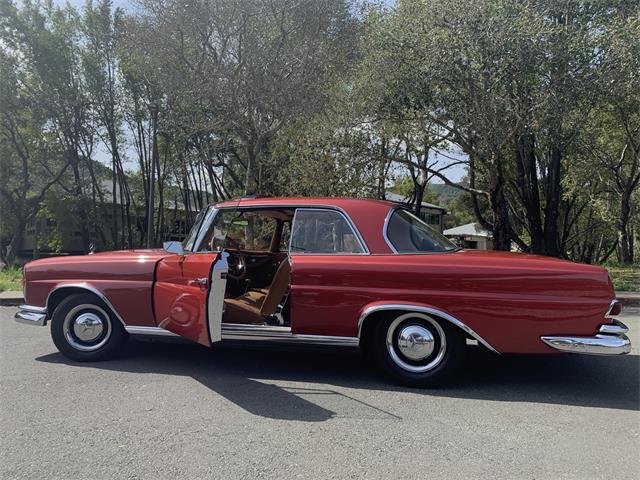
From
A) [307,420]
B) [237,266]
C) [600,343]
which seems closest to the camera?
[307,420]

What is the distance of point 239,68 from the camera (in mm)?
12320

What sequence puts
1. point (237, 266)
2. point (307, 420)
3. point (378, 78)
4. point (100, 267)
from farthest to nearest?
point (378, 78) → point (237, 266) → point (100, 267) → point (307, 420)

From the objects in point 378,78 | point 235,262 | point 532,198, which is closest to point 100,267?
point 235,262

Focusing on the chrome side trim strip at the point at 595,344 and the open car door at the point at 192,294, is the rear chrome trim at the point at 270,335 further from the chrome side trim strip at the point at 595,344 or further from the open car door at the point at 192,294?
the chrome side trim strip at the point at 595,344

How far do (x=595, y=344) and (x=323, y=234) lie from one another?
255 cm

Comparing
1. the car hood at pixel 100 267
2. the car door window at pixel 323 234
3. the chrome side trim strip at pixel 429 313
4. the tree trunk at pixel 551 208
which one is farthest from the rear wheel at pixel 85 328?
the tree trunk at pixel 551 208

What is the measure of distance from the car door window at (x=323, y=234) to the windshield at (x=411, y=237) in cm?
35

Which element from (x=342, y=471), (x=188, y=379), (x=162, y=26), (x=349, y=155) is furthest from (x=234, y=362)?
(x=349, y=155)

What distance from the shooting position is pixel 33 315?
18.1 ft

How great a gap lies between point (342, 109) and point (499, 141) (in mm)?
4410

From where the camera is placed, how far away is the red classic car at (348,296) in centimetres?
423

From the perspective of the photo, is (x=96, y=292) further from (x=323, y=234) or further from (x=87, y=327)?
(x=323, y=234)

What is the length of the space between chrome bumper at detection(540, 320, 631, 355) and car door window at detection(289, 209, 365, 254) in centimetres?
185

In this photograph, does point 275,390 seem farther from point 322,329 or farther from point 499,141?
point 499,141
